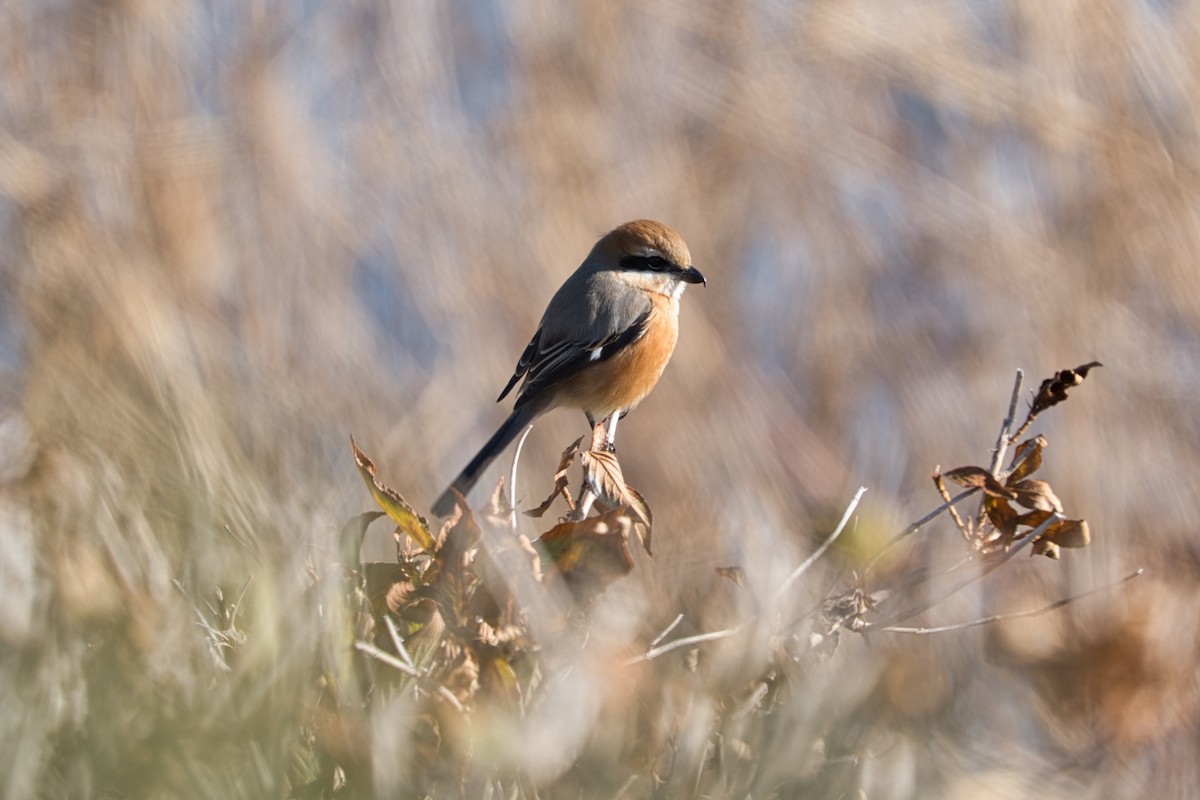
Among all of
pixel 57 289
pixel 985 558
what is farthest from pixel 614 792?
pixel 57 289

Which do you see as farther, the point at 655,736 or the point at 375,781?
the point at 655,736

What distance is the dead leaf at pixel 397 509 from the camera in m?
0.79

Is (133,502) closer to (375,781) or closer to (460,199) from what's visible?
(375,781)

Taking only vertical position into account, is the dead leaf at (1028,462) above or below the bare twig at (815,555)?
above

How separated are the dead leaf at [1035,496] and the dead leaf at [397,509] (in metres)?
0.43

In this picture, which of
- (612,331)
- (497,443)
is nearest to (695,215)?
(612,331)

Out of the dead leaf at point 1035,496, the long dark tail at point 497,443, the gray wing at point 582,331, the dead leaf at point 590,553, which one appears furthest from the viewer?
the gray wing at point 582,331

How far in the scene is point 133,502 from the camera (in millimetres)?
684

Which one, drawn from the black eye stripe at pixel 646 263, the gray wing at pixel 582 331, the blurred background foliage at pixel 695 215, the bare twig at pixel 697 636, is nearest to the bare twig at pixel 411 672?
the bare twig at pixel 697 636

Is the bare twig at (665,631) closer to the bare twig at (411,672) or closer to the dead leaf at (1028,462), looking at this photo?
the bare twig at (411,672)

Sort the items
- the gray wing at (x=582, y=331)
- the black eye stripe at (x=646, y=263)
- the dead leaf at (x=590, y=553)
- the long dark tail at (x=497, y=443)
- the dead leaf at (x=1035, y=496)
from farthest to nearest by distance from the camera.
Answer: the black eye stripe at (x=646, y=263)
the gray wing at (x=582, y=331)
the long dark tail at (x=497, y=443)
the dead leaf at (x=1035, y=496)
the dead leaf at (x=590, y=553)

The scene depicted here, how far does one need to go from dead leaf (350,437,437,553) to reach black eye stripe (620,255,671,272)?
89.0 inches

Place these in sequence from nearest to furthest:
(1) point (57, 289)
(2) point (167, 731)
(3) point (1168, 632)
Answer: (2) point (167, 731) → (3) point (1168, 632) → (1) point (57, 289)

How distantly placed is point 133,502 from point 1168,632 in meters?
1.58
